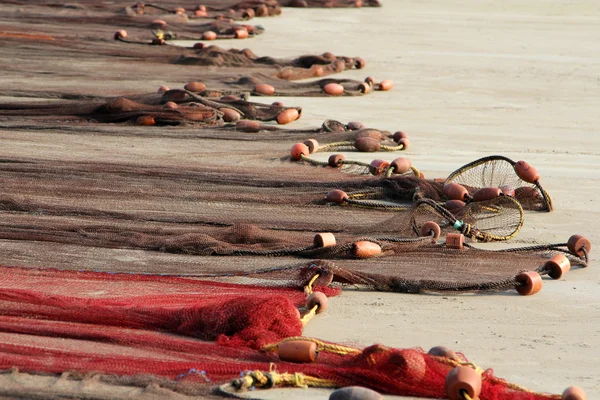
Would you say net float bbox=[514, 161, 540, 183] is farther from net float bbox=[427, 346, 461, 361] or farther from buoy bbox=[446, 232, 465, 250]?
net float bbox=[427, 346, 461, 361]

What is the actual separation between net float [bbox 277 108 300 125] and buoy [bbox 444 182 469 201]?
2.59 metres

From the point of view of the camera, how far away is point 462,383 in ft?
9.93

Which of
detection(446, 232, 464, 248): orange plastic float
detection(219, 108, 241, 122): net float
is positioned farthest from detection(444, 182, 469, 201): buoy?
detection(219, 108, 241, 122): net float

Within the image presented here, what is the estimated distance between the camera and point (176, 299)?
385 cm

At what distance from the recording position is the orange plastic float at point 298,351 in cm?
329

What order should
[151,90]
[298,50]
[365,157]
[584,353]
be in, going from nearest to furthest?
1. [584,353]
2. [365,157]
3. [151,90]
4. [298,50]

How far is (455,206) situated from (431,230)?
422 millimetres

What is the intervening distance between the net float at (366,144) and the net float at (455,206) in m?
1.72

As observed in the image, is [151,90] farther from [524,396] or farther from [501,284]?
[524,396]

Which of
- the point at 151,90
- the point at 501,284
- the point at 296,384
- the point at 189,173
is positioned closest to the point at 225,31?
the point at 151,90

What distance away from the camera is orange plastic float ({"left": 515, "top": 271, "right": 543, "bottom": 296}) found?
424 cm

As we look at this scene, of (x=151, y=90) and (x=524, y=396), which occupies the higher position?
(x=524, y=396)

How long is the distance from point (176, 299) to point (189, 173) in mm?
2056

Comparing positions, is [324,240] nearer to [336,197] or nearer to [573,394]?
[336,197]
